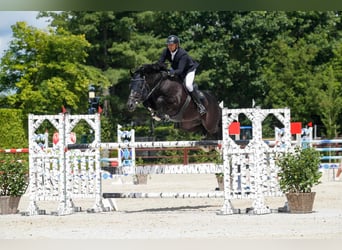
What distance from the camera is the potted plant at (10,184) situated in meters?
8.52

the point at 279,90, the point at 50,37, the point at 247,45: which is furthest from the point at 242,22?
the point at 50,37

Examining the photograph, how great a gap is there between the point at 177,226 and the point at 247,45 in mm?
20262

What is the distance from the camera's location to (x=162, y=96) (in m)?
6.97

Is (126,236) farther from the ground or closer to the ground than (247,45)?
closer to the ground

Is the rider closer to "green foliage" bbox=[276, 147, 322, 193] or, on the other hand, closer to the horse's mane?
the horse's mane

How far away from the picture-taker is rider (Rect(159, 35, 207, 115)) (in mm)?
7195

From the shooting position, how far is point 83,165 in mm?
9258

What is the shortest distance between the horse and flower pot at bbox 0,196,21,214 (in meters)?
2.36

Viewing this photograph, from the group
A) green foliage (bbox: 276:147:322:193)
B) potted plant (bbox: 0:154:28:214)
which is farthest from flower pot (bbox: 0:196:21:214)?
green foliage (bbox: 276:147:322:193)

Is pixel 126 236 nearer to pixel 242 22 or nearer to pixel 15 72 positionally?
pixel 15 72

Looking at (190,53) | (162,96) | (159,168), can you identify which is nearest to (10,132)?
(190,53)

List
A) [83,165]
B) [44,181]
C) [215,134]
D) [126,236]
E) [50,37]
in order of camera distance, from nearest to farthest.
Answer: [126,236], [215,134], [44,181], [83,165], [50,37]

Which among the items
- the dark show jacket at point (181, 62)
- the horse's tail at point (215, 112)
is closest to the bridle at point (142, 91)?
the dark show jacket at point (181, 62)

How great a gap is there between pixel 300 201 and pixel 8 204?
3.32 m
